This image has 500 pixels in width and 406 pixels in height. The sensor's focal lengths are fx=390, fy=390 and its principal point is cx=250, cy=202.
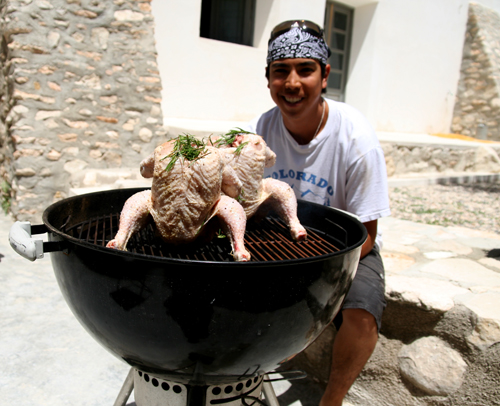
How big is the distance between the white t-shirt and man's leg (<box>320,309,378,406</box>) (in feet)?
1.82

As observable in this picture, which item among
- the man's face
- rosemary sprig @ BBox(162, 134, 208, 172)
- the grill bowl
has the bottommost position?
the grill bowl

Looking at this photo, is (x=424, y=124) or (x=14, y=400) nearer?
(x=14, y=400)

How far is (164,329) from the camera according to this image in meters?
1.22

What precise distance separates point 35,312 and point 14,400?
103 centimetres

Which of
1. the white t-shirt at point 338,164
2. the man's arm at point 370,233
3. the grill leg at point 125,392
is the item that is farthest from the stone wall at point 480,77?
the grill leg at point 125,392

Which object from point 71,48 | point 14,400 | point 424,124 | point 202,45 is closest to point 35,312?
point 14,400

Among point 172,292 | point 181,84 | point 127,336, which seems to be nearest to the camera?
point 172,292

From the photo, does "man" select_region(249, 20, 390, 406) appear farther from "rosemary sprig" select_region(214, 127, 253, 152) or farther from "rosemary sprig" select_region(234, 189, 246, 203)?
"rosemary sprig" select_region(234, 189, 246, 203)

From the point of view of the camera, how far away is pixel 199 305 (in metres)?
1.17

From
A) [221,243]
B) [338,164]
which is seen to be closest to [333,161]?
[338,164]

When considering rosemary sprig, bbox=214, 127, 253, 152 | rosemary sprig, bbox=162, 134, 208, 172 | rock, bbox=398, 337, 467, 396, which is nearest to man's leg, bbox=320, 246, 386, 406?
rock, bbox=398, 337, 467, 396

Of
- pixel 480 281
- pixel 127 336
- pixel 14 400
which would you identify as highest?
pixel 127 336

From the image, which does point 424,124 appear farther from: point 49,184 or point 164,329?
point 164,329

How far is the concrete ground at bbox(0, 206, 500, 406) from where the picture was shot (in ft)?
Answer: 8.05
